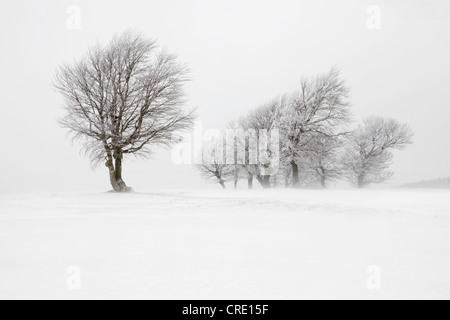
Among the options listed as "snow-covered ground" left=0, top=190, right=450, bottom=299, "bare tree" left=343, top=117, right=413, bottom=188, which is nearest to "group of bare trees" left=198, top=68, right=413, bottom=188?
"bare tree" left=343, top=117, right=413, bottom=188

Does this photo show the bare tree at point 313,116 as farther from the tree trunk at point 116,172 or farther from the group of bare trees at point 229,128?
the tree trunk at point 116,172

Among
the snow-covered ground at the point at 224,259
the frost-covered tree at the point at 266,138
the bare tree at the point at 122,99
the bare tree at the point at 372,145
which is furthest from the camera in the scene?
the bare tree at the point at 372,145

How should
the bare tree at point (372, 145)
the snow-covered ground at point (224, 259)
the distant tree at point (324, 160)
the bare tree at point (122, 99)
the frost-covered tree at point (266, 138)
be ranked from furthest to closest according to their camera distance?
the bare tree at point (372, 145)
the frost-covered tree at point (266, 138)
the distant tree at point (324, 160)
the bare tree at point (122, 99)
the snow-covered ground at point (224, 259)

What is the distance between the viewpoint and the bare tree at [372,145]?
179 ft

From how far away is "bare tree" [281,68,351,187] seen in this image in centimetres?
4022

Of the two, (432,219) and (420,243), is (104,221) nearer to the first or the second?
(420,243)

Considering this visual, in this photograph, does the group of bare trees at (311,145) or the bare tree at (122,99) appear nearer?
→ the bare tree at (122,99)

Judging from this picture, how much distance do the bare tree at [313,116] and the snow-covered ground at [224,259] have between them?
27.7m

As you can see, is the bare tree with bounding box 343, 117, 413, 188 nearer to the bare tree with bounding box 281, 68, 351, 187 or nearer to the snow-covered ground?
the bare tree with bounding box 281, 68, 351, 187

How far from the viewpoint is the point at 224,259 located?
277 inches

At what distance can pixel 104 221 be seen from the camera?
1297 centimetres

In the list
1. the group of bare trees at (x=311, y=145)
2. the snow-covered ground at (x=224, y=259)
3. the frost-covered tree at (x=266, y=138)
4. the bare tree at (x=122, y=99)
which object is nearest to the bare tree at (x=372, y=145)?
the group of bare trees at (x=311, y=145)
